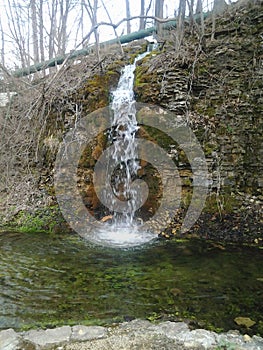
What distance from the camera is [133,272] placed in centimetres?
327

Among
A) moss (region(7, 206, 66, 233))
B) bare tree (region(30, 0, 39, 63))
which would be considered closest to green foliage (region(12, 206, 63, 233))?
moss (region(7, 206, 66, 233))

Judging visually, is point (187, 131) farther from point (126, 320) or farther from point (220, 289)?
point (126, 320)

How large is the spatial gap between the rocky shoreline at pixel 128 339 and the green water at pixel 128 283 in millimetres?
139

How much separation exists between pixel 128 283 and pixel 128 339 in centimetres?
94

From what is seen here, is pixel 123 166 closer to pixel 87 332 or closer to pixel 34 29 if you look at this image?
pixel 87 332

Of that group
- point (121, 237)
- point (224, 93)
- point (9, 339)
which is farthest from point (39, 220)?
point (224, 93)

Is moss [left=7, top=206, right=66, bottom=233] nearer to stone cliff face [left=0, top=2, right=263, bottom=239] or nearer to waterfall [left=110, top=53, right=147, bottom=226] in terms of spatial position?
stone cliff face [left=0, top=2, right=263, bottom=239]

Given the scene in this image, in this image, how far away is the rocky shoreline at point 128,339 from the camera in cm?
198

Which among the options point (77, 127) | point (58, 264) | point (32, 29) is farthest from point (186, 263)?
point (32, 29)

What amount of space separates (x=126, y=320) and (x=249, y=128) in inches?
139

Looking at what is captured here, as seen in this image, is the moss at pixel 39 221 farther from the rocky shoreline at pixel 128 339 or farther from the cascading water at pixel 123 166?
the rocky shoreline at pixel 128 339

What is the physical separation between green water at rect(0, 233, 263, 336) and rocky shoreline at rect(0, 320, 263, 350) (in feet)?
0.45

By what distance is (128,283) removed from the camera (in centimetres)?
301

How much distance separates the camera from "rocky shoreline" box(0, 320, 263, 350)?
198 centimetres
